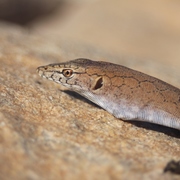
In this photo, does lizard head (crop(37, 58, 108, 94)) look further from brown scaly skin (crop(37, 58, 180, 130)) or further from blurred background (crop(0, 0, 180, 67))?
blurred background (crop(0, 0, 180, 67))

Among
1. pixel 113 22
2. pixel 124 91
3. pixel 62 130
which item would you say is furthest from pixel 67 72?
pixel 113 22

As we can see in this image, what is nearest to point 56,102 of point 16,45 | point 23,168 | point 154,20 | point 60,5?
point 23,168

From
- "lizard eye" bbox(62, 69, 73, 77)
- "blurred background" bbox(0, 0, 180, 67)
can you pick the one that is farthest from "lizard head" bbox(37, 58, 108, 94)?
"blurred background" bbox(0, 0, 180, 67)

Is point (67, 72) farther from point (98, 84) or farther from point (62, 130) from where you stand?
point (62, 130)

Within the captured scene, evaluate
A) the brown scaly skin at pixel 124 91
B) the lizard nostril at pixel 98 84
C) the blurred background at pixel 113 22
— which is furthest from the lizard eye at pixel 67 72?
the blurred background at pixel 113 22

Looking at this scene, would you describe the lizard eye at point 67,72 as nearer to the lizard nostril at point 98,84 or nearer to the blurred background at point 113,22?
the lizard nostril at point 98,84

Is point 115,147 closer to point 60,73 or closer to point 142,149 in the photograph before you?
point 142,149
